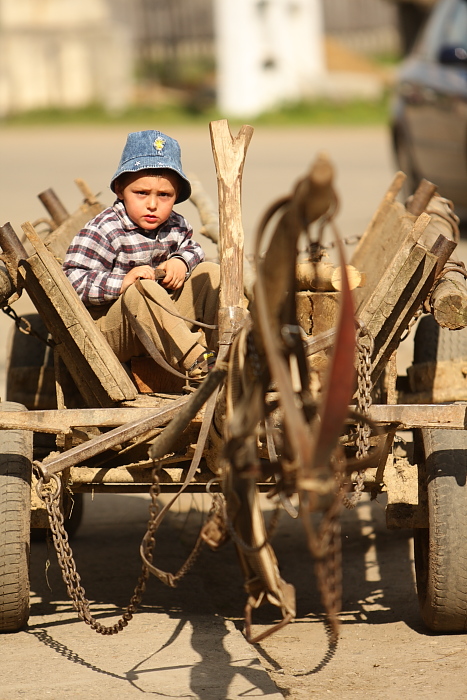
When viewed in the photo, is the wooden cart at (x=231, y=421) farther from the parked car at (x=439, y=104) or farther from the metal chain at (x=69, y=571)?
the parked car at (x=439, y=104)

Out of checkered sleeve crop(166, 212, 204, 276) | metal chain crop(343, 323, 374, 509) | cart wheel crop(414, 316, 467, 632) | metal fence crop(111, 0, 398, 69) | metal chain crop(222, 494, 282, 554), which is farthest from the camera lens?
metal fence crop(111, 0, 398, 69)

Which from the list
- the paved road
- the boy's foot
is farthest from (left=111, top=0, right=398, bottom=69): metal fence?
the boy's foot

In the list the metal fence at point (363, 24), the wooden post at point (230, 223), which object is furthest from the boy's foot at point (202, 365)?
the metal fence at point (363, 24)

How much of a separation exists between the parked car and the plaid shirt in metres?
5.74

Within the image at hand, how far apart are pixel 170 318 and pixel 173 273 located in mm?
258

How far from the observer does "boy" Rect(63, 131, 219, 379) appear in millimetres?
4043

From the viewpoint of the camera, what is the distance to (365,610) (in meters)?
4.36

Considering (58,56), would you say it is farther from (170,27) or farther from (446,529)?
(446,529)

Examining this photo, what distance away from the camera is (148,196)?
4.27m

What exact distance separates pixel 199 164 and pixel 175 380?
11576 mm

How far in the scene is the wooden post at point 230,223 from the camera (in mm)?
3711

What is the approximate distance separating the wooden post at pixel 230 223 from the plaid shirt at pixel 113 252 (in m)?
0.55

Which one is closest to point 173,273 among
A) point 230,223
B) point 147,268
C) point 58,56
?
point 147,268

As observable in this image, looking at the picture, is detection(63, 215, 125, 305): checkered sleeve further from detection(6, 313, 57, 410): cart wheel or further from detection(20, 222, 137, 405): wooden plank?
detection(6, 313, 57, 410): cart wheel
